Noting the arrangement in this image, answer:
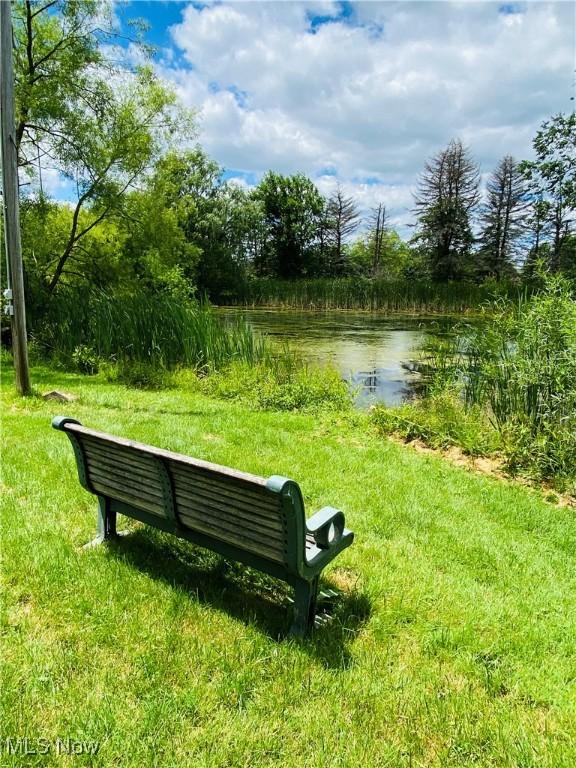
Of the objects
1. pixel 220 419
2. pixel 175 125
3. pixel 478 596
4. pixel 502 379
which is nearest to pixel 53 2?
pixel 175 125

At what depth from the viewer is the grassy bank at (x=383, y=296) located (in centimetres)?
2625

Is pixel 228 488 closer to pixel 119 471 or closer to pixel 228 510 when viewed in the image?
pixel 228 510

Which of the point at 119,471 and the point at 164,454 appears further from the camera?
the point at 119,471

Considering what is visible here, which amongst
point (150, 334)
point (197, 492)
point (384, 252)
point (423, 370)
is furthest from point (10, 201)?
point (384, 252)

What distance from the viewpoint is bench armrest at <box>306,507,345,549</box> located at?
215 cm

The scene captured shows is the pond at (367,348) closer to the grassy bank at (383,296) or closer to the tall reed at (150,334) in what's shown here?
the tall reed at (150,334)

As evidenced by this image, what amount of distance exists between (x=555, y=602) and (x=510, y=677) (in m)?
0.76

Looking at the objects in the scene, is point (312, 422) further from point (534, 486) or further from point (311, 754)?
point (311, 754)

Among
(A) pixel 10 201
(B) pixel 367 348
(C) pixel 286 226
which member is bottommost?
(B) pixel 367 348

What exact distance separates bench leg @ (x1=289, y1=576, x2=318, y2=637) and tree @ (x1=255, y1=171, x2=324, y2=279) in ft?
139

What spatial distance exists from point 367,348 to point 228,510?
12238 millimetres

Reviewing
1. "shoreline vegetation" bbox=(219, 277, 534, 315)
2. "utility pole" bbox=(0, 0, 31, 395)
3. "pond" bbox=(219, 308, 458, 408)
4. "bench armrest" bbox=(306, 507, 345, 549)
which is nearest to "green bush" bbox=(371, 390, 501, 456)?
"pond" bbox=(219, 308, 458, 408)

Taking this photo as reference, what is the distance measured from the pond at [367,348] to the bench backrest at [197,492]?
515cm

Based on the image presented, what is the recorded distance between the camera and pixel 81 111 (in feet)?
35.2
